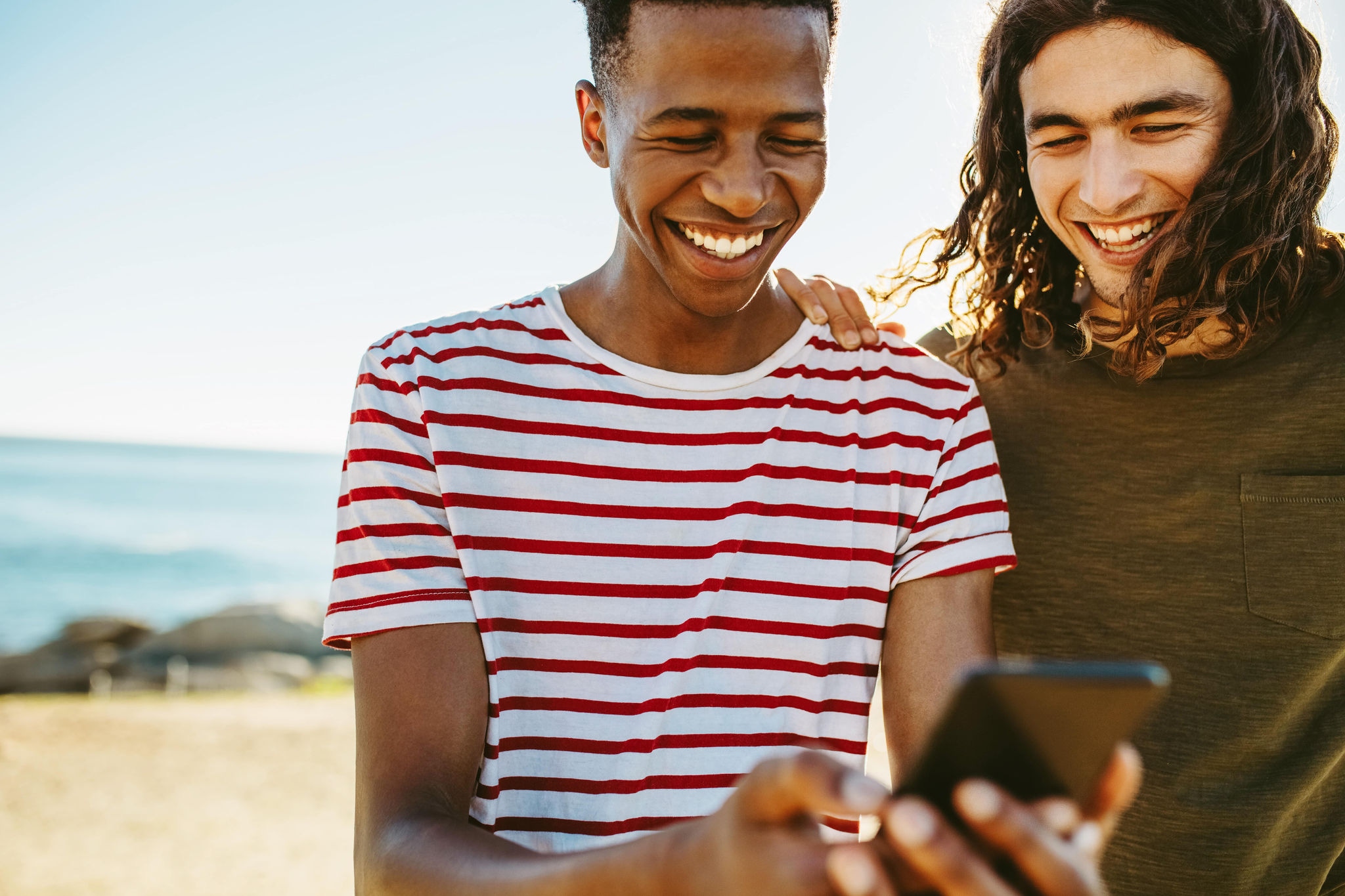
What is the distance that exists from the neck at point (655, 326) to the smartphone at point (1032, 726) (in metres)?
1.36

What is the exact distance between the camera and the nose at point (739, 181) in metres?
2.06

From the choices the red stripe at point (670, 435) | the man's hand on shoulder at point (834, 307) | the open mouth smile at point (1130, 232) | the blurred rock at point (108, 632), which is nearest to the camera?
the red stripe at point (670, 435)

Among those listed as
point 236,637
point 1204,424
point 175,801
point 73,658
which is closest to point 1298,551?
point 1204,424

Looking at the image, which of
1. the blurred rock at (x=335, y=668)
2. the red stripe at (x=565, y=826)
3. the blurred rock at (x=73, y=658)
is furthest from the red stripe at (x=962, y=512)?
the blurred rock at (x=73, y=658)

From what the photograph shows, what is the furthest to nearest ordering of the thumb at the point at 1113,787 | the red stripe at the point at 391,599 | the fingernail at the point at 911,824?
the red stripe at the point at 391,599
the thumb at the point at 1113,787
the fingernail at the point at 911,824

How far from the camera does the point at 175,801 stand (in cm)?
743

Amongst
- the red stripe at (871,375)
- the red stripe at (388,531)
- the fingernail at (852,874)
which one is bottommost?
the fingernail at (852,874)

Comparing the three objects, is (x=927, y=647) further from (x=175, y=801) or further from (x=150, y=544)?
(x=150, y=544)

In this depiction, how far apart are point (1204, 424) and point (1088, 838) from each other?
71.3 inches

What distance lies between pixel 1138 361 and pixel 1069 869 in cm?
182

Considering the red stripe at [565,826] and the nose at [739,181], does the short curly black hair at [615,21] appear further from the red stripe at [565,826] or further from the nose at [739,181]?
the red stripe at [565,826]

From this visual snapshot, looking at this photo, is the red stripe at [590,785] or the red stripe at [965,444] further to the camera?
the red stripe at [965,444]

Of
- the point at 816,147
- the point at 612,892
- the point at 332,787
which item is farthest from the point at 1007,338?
the point at 332,787

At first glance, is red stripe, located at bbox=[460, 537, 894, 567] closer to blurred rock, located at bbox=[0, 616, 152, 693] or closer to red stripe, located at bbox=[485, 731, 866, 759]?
red stripe, located at bbox=[485, 731, 866, 759]
